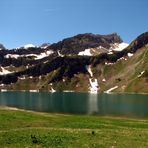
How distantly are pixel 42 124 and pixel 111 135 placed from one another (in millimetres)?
22719

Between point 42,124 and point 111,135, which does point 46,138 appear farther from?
point 42,124

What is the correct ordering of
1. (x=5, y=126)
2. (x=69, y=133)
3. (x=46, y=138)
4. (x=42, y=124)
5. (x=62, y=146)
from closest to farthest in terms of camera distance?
(x=62, y=146) < (x=46, y=138) < (x=69, y=133) < (x=5, y=126) < (x=42, y=124)

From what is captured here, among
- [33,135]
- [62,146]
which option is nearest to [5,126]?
[33,135]

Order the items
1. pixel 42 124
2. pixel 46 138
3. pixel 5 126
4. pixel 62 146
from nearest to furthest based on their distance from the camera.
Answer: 1. pixel 62 146
2. pixel 46 138
3. pixel 5 126
4. pixel 42 124

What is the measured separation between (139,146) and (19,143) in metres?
12.0

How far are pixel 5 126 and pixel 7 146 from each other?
20571mm

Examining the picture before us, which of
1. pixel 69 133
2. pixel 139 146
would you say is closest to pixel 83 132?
pixel 69 133

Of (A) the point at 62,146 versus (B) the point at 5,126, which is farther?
(B) the point at 5,126

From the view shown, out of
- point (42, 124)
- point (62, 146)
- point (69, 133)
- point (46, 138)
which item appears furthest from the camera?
point (42, 124)

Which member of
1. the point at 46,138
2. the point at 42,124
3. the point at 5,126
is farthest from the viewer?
the point at 42,124

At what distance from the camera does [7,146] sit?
106 ft

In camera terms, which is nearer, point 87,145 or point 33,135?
point 87,145

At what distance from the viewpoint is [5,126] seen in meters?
52.2

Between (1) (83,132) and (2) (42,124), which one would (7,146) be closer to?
(1) (83,132)
